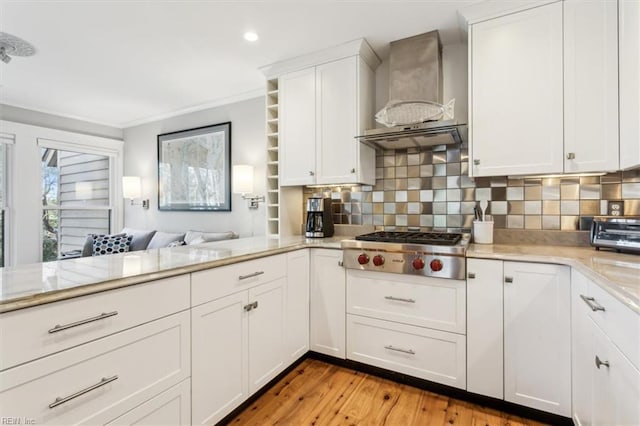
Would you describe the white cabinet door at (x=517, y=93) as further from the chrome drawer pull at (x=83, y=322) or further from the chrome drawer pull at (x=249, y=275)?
the chrome drawer pull at (x=83, y=322)

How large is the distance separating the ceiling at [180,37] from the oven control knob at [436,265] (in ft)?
5.33

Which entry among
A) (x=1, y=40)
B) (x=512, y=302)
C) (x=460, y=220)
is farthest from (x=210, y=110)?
(x=512, y=302)

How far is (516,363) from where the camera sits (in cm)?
171

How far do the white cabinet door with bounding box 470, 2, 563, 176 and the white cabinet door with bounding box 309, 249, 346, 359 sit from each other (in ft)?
3.85

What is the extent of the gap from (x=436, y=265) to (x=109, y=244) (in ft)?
12.4

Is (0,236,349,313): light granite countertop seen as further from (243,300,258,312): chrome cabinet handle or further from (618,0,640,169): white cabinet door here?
(618,0,640,169): white cabinet door

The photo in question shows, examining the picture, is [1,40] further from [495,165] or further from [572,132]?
[572,132]

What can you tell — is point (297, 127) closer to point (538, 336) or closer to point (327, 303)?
point (327, 303)

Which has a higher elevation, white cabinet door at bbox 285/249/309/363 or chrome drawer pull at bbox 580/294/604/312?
chrome drawer pull at bbox 580/294/604/312

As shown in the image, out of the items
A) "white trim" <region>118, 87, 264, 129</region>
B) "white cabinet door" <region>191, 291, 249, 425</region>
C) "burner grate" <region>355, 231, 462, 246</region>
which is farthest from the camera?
"white trim" <region>118, 87, 264, 129</region>

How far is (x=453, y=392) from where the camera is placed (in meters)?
1.89

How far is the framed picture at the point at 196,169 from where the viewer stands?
150 inches

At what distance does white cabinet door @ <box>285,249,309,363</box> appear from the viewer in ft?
6.99

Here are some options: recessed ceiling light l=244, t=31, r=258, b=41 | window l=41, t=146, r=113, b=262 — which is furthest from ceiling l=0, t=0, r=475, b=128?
window l=41, t=146, r=113, b=262
